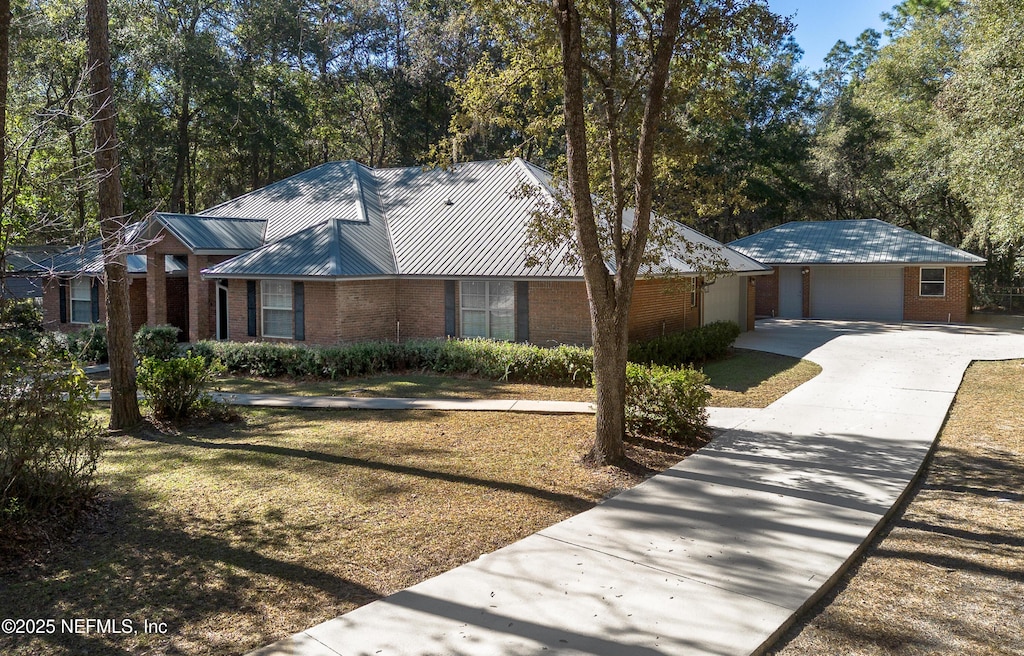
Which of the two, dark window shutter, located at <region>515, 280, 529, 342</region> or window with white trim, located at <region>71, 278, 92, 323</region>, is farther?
window with white trim, located at <region>71, 278, 92, 323</region>

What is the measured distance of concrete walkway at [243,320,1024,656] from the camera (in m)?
5.08

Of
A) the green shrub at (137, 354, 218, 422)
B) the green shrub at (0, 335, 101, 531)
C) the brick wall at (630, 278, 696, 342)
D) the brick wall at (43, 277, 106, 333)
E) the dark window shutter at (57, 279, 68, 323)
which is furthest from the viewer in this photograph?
the dark window shutter at (57, 279, 68, 323)

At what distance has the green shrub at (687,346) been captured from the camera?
664 inches

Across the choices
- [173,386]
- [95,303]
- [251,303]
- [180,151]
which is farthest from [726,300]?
[180,151]

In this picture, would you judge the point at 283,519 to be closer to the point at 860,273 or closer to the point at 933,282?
the point at 860,273

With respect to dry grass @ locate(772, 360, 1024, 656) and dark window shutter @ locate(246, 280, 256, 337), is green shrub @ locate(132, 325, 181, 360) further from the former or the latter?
dry grass @ locate(772, 360, 1024, 656)

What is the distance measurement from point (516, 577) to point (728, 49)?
8.09 metres

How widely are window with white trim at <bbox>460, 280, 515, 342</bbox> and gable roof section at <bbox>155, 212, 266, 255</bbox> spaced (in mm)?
7831

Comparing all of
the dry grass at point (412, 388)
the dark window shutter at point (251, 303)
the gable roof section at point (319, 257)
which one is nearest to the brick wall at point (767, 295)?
the gable roof section at point (319, 257)

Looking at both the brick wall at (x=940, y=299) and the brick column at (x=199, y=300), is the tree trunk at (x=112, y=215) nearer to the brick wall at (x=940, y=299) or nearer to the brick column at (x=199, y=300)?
the brick column at (x=199, y=300)

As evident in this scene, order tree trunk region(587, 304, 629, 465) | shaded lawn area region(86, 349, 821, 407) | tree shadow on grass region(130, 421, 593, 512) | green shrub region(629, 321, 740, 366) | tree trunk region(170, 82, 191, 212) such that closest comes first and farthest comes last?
tree shadow on grass region(130, 421, 593, 512) < tree trunk region(587, 304, 629, 465) < shaded lawn area region(86, 349, 821, 407) < green shrub region(629, 321, 740, 366) < tree trunk region(170, 82, 191, 212)

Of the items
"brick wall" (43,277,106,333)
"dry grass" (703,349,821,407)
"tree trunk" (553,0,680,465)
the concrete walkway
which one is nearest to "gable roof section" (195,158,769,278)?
"dry grass" (703,349,821,407)

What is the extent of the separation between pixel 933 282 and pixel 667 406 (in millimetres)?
25116

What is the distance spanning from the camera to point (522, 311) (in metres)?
18.7
